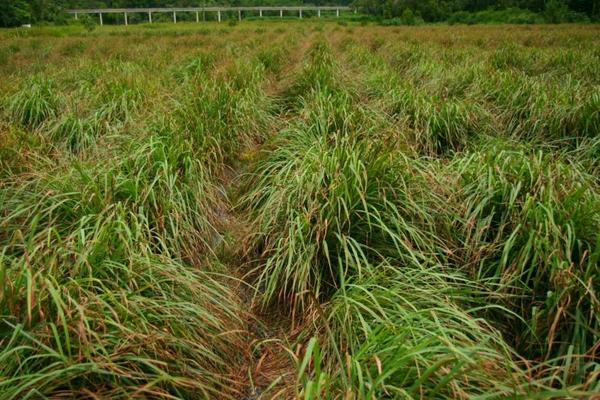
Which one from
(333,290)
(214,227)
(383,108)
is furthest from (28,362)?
(383,108)

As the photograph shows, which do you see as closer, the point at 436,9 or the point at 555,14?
the point at 555,14

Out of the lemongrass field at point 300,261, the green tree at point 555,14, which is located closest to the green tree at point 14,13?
the green tree at point 555,14

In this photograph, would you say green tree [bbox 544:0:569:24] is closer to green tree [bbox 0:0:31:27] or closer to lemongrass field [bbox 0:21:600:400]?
lemongrass field [bbox 0:21:600:400]

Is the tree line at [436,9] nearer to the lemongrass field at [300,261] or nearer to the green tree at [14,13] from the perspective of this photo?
the green tree at [14,13]

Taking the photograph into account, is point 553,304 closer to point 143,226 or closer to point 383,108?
point 143,226

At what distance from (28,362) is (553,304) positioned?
242 centimetres

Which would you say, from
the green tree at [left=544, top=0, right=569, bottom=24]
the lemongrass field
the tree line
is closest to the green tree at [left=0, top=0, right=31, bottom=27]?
the tree line

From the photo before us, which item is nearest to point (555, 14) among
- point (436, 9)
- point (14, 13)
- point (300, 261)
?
point (436, 9)

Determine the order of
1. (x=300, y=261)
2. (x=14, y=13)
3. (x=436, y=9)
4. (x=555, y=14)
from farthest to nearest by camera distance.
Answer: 1. (x=14, y=13)
2. (x=436, y=9)
3. (x=555, y=14)
4. (x=300, y=261)

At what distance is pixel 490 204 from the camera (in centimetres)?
304

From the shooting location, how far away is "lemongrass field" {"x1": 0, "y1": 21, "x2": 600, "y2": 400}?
1.72m

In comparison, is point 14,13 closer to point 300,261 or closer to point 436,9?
point 436,9

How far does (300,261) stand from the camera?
2.64m

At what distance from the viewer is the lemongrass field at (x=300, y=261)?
5.64ft
